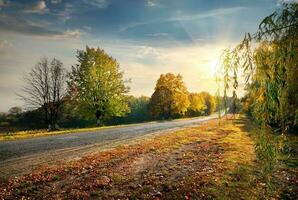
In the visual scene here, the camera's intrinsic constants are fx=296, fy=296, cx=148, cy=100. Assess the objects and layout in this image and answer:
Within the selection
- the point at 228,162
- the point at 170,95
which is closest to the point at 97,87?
the point at 228,162

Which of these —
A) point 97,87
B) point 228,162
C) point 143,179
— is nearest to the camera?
point 143,179

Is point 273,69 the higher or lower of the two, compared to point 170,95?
lower

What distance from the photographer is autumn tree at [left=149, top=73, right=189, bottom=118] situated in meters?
78.8

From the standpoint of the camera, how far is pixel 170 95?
79.4 m

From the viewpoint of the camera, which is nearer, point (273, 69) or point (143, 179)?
point (273, 69)

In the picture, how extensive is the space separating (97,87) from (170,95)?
124 ft

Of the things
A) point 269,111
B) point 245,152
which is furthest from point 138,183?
point 245,152

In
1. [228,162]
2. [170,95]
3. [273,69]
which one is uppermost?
[170,95]

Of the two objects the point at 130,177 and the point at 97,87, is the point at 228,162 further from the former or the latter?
the point at 97,87

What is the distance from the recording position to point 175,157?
650 inches

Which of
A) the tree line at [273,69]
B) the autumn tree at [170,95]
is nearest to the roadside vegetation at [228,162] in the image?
the tree line at [273,69]

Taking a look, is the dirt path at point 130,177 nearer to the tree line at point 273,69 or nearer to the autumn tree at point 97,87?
the tree line at point 273,69

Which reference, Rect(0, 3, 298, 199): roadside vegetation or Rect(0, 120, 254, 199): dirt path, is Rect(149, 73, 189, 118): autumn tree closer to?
Rect(0, 3, 298, 199): roadside vegetation

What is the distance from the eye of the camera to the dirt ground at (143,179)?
385 inches
